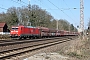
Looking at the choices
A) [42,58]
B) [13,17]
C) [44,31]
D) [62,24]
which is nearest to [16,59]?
[42,58]

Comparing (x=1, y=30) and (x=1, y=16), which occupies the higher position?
(x=1, y=16)

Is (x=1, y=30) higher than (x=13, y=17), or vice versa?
(x=13, y=17)

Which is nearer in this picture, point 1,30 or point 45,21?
point 1,30

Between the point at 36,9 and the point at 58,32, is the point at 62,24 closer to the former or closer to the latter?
the point at 36,9

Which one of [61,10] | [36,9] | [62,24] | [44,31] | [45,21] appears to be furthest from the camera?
[62,24]

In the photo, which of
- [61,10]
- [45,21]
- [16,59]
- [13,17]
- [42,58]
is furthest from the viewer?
[45,21]

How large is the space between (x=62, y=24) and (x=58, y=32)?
6085cm

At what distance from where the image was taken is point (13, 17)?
75.2m

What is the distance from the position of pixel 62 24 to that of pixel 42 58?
126 m

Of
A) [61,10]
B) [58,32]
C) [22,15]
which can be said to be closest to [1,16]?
[22,15]

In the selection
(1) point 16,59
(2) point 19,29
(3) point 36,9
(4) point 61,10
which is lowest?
(1) point 16,59

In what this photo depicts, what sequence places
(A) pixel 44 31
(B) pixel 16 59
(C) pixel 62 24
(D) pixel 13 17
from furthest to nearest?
(C) pixel 62 24 < (D) pixel 13 17 < (A) pixel 44 31 < (B) pixel 16 59

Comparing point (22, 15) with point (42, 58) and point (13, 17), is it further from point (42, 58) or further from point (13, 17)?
point (42, 58)

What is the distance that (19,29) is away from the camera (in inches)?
A: 1731
